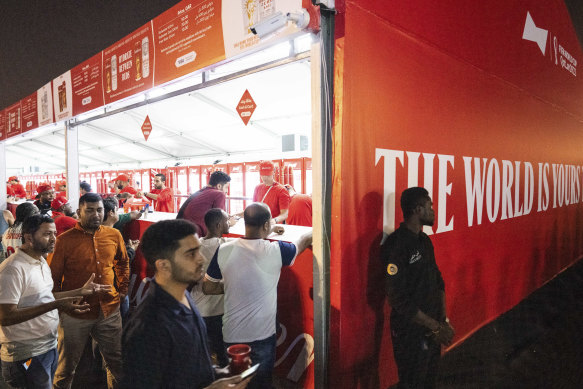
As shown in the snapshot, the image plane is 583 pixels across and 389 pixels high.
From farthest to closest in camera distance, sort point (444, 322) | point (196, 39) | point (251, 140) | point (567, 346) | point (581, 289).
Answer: point (251, 140)
point (581, 289)
point (567, 346)
point (196, 39)
point (444, 322)

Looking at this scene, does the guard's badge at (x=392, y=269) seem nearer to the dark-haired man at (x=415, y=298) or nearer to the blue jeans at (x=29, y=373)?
the dark-haired man at (x=415, y=298)

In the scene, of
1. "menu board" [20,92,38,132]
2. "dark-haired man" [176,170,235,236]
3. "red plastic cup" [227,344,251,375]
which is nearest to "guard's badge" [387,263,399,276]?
"red plastic cup" [227,344,251,375]

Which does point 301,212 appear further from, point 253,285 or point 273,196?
point 253,285

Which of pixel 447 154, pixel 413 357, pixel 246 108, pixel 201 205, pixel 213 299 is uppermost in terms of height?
pixel 246 108

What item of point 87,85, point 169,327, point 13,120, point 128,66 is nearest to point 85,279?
point 169,327

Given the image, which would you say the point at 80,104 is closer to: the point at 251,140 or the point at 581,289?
the point at 251,140

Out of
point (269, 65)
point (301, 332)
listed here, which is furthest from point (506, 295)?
point (269, 65)

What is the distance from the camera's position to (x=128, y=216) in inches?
162

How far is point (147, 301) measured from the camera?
3.94 ft

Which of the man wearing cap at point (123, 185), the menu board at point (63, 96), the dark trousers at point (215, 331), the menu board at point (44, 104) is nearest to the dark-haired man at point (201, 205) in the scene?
the dark trousers at point (215, 331)

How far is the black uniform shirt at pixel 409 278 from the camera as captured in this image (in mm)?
2174

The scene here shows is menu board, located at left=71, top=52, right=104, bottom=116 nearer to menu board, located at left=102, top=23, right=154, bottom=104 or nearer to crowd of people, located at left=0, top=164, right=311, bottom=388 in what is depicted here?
menu board, located at left=102, top=23, right=154, bottom=104

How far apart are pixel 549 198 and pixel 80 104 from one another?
26.5 feet

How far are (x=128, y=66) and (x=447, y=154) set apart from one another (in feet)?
13.0
